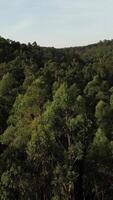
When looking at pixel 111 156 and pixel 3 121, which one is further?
pixel 3 121

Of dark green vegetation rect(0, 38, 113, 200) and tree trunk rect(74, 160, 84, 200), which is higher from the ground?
dark green vegetation rect(0, 38, 113, 200)

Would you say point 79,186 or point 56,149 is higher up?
point 56,149

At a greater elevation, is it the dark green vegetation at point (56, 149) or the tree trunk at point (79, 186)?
the dark green vegetation at point (56, 149)

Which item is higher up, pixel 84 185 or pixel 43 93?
pixel 43 93

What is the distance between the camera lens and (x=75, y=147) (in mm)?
59719

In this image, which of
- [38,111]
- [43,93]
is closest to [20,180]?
[38,111]

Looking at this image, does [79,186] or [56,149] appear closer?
[56,149]

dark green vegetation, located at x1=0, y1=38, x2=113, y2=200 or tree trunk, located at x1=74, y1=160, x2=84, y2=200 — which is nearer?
dark green vegetation, located at x1=0, y1=38, x2=113, y2=200

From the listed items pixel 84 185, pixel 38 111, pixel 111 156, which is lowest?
pixel 84 185

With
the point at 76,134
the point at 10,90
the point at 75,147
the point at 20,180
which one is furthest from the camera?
the point at 10,90

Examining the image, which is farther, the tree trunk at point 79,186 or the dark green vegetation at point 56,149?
the tree trunk at point 79,186

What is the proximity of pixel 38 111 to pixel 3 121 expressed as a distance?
8748 millimetres

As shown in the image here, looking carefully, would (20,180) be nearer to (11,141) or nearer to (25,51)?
(11,141)

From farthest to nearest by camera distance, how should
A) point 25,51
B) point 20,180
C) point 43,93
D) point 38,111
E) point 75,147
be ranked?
point 25,51 < point 43,93 < point 38,111 < point 75,147 < point 20,180
